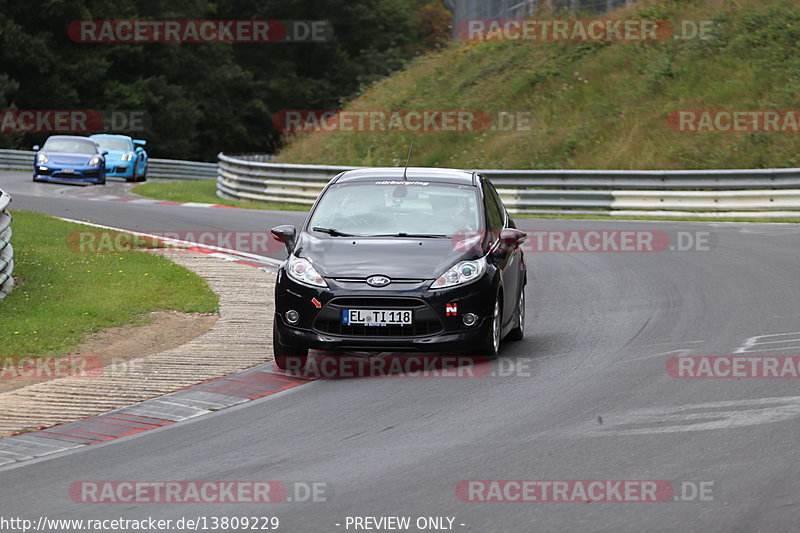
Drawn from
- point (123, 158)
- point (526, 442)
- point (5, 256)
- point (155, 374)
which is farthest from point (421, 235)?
point (123, 158)

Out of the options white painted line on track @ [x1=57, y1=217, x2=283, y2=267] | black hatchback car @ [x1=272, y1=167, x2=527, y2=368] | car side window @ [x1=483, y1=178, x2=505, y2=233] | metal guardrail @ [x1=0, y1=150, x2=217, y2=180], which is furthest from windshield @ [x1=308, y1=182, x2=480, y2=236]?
metal guardrail @ [x1=0, y1=150, x2=217, y2=180]

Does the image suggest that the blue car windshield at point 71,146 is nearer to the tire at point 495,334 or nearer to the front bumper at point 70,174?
the front bumper at point 70,174

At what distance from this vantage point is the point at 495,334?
10.2 meters

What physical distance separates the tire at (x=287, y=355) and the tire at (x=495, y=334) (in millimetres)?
1471

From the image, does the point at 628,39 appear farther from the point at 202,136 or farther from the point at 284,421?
the point at 202,136

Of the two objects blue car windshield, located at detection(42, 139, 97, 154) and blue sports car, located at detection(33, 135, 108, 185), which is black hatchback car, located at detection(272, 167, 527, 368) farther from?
blue car windshield, located at detection(42, 139, 97, 154)

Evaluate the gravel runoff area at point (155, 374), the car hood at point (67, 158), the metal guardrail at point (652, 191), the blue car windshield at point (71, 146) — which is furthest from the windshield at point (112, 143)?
the gravel runoff area at point (155, 374)

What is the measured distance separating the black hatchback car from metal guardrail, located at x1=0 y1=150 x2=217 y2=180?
35458 millimetres

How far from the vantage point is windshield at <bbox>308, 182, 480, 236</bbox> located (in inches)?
425

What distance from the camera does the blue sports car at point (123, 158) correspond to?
3825 cm

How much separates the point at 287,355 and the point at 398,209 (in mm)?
1755

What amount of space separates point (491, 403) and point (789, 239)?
39.0 feet

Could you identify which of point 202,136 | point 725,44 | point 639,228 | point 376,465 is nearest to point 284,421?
point 376,465

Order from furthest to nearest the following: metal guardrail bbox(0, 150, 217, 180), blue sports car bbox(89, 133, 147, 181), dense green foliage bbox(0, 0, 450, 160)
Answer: dense green foliage bbox(0, 0, 450, 160)
metal guardrail bbox(0, 150, 217, 180)
blue sports car bbox(89, 133, 147, 181)
